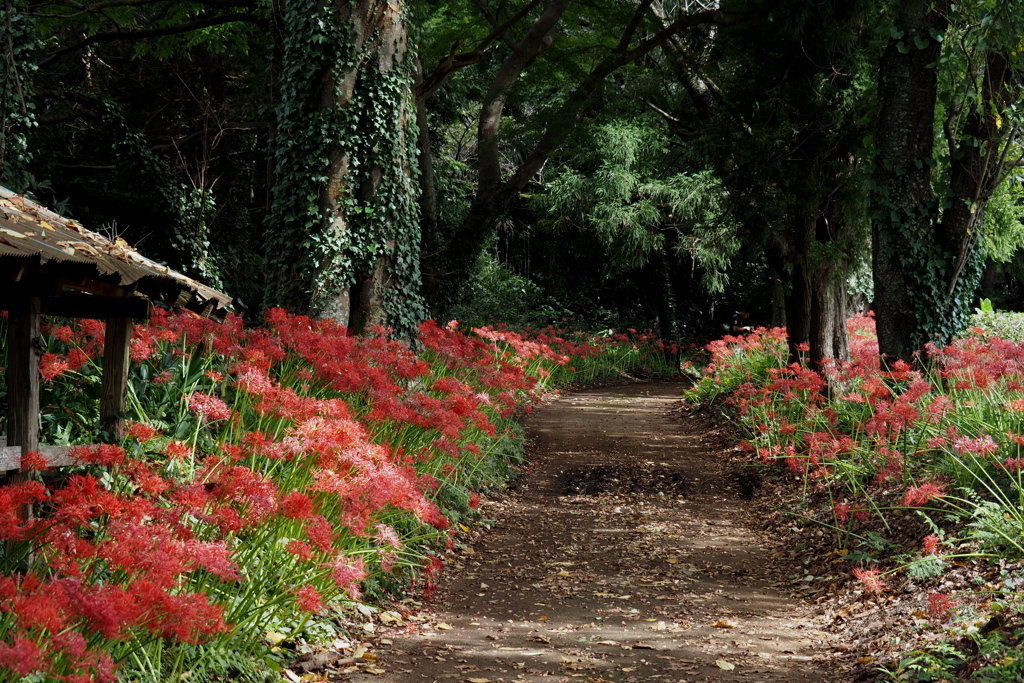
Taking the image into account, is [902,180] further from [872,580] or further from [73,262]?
[73,262]

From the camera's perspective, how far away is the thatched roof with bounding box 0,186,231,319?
2.75 m

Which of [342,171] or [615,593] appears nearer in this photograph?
[615,593]

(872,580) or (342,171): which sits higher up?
(342,171)

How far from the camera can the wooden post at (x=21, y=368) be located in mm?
3361

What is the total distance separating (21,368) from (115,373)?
0.63 m

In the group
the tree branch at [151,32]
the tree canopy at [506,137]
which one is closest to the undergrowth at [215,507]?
the tree canopy at [506,137]

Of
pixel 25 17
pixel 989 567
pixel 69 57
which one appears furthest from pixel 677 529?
pixel 69 57

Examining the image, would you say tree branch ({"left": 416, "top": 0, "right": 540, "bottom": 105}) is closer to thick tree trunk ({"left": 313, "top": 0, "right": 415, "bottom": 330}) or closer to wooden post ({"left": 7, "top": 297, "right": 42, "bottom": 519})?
thick tree trunk ({"left": 313, "top": 0, "right": 415, "bottom": 330})

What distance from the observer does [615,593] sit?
16.8 feet

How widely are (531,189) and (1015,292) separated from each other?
44.6 ft

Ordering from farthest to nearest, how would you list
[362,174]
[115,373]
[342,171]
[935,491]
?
[362,174] → [342,171] → [935,491] → [115,373]

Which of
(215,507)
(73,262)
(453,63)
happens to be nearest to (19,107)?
(453,63)

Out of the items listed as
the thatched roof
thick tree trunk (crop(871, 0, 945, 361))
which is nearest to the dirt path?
the thatched roof

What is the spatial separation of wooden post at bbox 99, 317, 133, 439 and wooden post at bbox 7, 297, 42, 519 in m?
0.57
